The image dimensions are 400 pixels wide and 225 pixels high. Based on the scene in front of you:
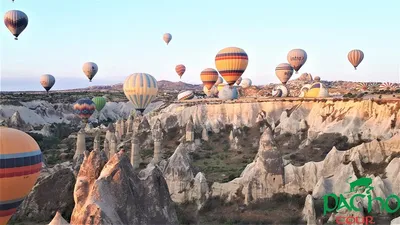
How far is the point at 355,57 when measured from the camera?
67000mm

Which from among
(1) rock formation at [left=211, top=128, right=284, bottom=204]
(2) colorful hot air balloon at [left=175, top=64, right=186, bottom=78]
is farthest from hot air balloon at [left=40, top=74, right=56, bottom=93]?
(1) rock formation at [left=211, top=128, right=284, bottom=204]

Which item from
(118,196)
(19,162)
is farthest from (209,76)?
(118,196)

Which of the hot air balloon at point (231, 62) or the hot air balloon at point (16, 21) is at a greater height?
the hot air balloon at point (16, 21)

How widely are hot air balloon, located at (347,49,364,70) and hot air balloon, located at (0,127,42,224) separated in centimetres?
5931

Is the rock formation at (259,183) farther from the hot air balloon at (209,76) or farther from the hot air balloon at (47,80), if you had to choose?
the hot air balloon at (47,80)

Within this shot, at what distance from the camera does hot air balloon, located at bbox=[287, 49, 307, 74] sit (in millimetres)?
69312

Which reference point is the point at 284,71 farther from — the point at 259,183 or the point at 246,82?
the point at 246,82

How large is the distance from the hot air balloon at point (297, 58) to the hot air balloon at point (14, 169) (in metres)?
57.3

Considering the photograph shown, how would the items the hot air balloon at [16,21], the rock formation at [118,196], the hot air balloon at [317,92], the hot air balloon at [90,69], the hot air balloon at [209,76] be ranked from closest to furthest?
the rock formation at [118,196]
the hot air balloon at [317,92]
the hot air balloon at [16,21]
the hot air balloon at [209,76]
the hot air balloon at [90,69]

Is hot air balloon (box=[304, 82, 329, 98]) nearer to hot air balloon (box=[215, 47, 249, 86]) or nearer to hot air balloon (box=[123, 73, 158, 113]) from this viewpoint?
hot air balloon (box=[215, 47, 249, 86])

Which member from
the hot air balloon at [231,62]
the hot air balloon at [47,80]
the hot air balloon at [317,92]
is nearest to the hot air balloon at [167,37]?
the hot air balloon at [47,80]

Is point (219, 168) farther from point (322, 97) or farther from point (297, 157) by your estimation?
point (322, 97)

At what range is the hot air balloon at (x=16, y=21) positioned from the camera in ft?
193

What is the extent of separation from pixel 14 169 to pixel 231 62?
39.1 meters
